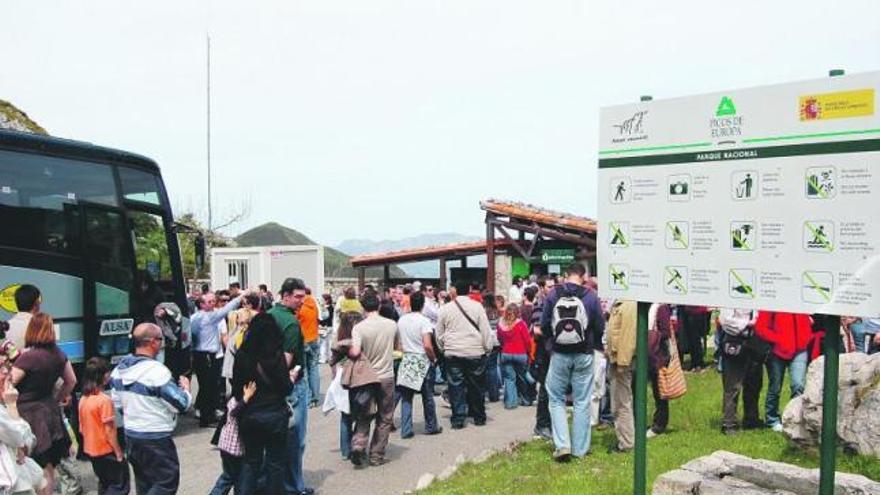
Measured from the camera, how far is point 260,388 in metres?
5.97

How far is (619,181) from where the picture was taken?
4883 millimetres

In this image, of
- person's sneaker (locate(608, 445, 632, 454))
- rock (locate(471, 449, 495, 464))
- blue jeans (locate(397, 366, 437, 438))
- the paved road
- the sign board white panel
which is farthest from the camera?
blue jeans (locate(397, 366, 437, 438))

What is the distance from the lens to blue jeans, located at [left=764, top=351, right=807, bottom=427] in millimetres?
8552

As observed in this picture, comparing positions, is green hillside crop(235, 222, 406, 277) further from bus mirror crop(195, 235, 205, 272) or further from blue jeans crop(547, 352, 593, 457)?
blue jeans crop(547, 352, 593, 457)

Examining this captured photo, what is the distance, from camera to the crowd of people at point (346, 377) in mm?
5770

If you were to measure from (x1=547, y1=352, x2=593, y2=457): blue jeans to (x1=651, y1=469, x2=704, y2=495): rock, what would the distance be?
2.35m

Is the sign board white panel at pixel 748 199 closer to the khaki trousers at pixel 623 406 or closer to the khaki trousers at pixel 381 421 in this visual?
the khaki trousers at pixel 623 406

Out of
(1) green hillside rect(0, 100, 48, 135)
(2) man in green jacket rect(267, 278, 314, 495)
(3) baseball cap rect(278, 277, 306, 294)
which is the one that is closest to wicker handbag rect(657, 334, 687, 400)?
(2) man in green jacket rect(267, 278, 314, 495)

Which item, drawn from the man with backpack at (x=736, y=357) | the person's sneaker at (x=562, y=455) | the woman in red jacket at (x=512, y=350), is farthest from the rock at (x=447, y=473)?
the woman in red jacket at (x=512, y=350)

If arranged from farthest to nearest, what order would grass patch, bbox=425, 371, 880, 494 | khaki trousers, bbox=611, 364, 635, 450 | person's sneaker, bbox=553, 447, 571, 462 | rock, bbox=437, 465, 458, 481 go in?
khaki trousers, bbox=611, 364, 635, 450, person's sneaker, bbox=553, 447, 571, 462, rock, bbox=437, 465, 458, 481, grass patch, bbox=425, 371, 880, 494

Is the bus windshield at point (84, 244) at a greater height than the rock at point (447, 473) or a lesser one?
greater

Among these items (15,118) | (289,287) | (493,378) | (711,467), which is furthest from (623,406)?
(15,118)

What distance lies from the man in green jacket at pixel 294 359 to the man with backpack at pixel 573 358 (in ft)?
8.39

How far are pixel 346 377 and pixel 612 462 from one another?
2.89 meters
